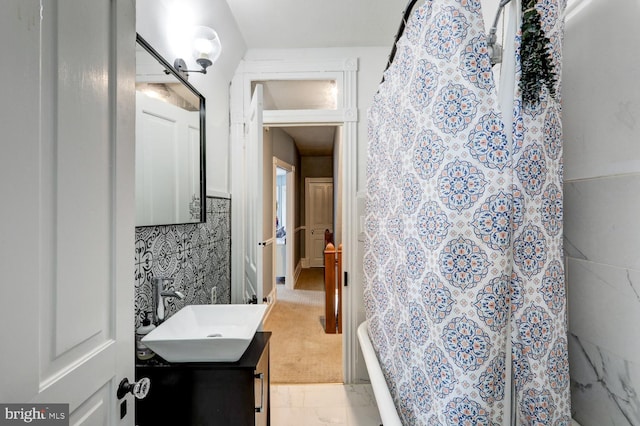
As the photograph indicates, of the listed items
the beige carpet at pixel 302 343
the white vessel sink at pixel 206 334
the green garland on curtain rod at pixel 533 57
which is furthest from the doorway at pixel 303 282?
the green garland on curtain rod at pixel 533 57

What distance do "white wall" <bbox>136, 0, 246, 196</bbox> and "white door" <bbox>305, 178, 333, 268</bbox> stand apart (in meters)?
4.72

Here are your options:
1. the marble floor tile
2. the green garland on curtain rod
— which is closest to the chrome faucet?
the marble floor tile

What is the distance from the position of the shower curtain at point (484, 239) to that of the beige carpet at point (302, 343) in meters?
1.92

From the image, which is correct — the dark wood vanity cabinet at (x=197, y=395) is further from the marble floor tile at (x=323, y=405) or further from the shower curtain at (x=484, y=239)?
the marble floor tile at (x=323, y=405)

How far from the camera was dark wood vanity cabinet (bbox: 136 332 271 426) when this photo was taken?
1203mm

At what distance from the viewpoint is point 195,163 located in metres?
1.83

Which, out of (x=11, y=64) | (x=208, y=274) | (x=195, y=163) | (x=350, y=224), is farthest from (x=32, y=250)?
(x=350, y=224)

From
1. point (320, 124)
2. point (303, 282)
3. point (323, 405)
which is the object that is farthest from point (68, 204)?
point (303, 282)

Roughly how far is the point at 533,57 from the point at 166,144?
1.53 m

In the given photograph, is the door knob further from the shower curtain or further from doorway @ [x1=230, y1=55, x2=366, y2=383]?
doorway @ [x1=230, y1=55, x2=366, y2=383]

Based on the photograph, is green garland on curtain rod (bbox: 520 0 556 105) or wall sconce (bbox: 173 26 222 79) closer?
green garland on curtain rod (bbox: 520 0 556 105)

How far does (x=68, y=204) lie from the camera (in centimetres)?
68

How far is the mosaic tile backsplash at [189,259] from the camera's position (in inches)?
53.9
